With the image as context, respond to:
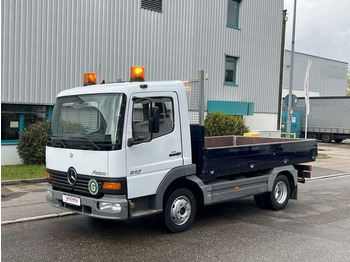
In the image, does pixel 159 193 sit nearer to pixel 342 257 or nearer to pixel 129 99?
pixel 129 99

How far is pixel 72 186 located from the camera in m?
5.95

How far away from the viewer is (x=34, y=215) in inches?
295

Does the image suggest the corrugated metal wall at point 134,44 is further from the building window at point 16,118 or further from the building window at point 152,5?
the building window at point 16,118

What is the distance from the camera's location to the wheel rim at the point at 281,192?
8359mm

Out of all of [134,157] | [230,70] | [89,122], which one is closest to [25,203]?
[89,122]

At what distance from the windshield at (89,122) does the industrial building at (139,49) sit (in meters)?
7.95

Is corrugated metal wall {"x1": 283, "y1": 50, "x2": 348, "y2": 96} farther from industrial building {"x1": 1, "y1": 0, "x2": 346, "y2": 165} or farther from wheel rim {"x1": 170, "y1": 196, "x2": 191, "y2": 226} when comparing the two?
wheel rim {"x1": 170, "y1": 196, "x2": 191, "y2": 226}

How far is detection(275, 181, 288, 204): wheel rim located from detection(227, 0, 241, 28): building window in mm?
14168

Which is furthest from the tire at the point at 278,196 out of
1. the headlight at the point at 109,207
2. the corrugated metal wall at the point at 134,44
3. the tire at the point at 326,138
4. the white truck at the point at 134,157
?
the tire at the point at 326,138

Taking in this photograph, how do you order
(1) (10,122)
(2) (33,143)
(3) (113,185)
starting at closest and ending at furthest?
(3) (113,185)
(2) (33,143)
(1) (10,122)

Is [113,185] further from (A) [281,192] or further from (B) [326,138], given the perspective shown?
(B) [326,138]

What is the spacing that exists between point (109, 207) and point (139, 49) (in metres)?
12.2

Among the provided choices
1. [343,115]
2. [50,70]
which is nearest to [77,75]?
[50,70]

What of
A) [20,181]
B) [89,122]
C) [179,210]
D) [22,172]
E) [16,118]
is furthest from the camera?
[16,118]
